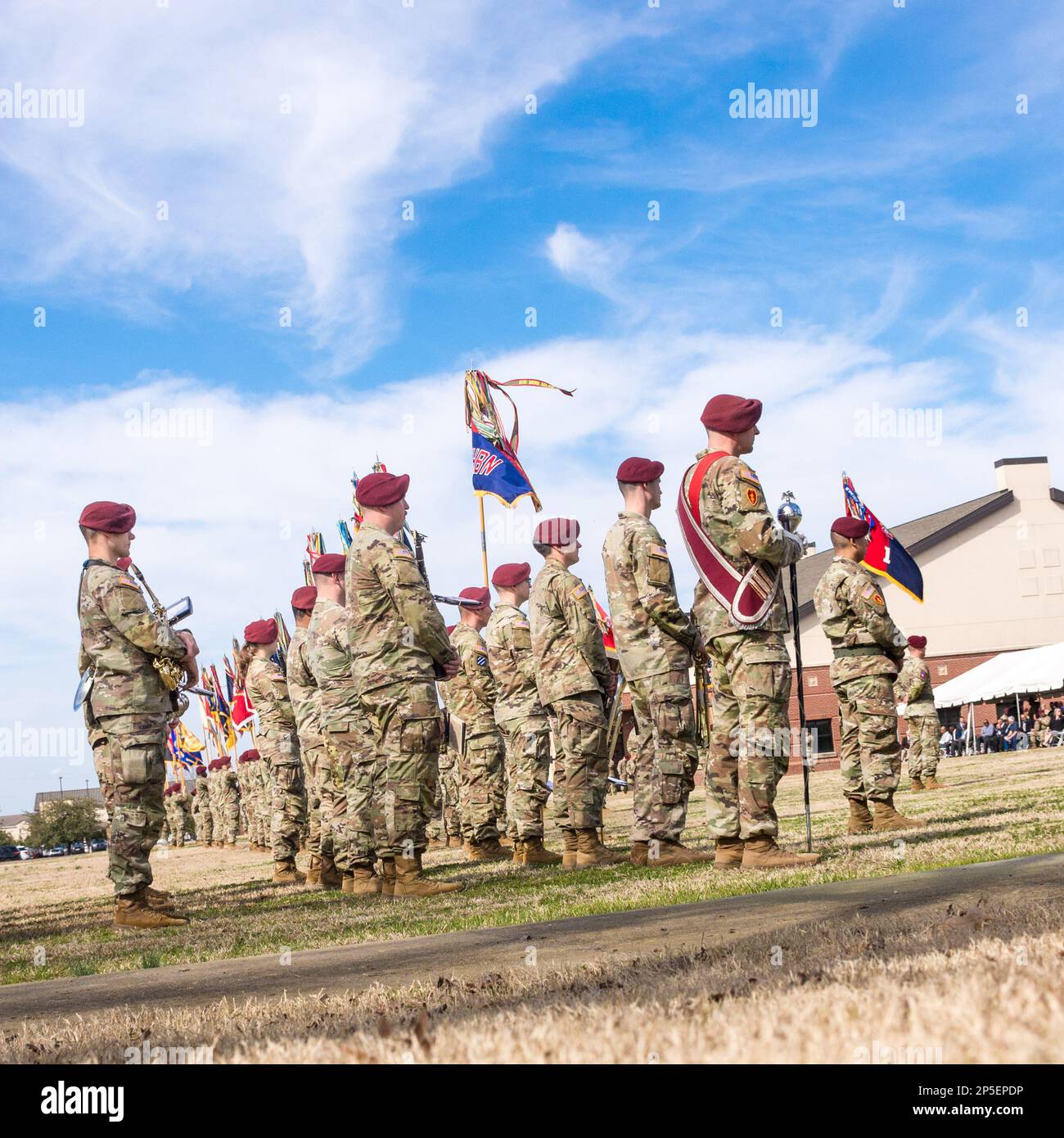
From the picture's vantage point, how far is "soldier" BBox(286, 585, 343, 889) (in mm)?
10609

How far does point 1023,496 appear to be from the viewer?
53.5 metres

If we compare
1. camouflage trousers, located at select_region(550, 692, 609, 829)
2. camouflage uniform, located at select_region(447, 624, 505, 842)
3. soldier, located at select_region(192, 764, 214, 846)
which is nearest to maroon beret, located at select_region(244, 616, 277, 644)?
camouflage uniform, located at select_region(447, 624, 505, 842)

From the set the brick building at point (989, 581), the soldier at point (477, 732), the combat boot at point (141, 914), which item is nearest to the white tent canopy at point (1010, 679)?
the brick building at point (989, 581)

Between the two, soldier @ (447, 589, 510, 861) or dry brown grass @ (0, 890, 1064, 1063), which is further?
soldier @ (447, 589, 510, 861)

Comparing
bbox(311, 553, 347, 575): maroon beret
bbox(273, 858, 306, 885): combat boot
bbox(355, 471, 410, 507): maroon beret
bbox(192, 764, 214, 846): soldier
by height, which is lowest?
bbox(192, 764, 214, 846): soldier

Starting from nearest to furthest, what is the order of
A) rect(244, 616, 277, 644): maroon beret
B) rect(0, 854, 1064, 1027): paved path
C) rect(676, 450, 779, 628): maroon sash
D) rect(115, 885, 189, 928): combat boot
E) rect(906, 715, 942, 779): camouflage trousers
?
1. rect(0, 854, 1064, 1027): paved path
2. rect(676, 450, 779, 628): maroon sash
3. rect(115, 885, 189, 928): combat boot
4. rect(244, 616, 277, 644): maroon beret
5. rect(906, 715, 942, 779): camouflage trousers

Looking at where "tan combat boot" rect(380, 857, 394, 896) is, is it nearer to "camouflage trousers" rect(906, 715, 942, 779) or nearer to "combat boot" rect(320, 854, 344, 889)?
"combat boot" rect(320, 854, 344, 889)

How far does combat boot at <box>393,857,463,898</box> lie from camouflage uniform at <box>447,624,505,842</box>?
12.5ft

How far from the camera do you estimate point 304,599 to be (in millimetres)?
11664

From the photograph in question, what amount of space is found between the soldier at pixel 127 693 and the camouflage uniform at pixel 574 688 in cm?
270

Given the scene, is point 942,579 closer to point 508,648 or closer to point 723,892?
point 508,648

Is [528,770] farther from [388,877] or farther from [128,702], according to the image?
[128,702]

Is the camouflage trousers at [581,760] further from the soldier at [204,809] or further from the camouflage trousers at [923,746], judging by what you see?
the soldier at [204,809]

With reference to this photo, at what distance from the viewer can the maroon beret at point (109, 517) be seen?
798 centimetres
